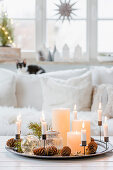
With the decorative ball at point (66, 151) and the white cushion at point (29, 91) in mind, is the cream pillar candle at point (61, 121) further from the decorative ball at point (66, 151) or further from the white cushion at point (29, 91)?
the white cushion at point (29, 91)

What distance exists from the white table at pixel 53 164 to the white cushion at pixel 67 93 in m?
1.53

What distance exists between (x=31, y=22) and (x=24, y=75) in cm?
107

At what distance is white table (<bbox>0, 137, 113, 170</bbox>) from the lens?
3.76ft

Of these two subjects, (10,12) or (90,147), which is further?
(10,12)

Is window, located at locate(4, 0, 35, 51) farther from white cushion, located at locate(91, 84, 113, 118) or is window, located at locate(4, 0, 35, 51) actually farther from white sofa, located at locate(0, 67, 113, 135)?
white cushion, located at locate(91, 84, 113, 118)

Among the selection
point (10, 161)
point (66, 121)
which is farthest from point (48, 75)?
point (10, 161)

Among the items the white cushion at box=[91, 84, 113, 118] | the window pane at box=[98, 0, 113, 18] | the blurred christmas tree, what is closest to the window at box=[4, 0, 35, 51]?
the blurred christmas tree

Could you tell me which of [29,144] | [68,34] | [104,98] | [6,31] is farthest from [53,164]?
[68,34]

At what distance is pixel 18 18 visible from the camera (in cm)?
388

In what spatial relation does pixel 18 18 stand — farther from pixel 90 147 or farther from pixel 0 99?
pixel 90 147

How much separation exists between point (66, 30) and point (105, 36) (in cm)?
51

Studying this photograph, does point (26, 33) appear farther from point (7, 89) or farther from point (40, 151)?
point (40, 151)

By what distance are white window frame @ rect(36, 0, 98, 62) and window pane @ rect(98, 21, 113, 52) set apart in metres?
0.07

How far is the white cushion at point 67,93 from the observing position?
2814 millimetres
